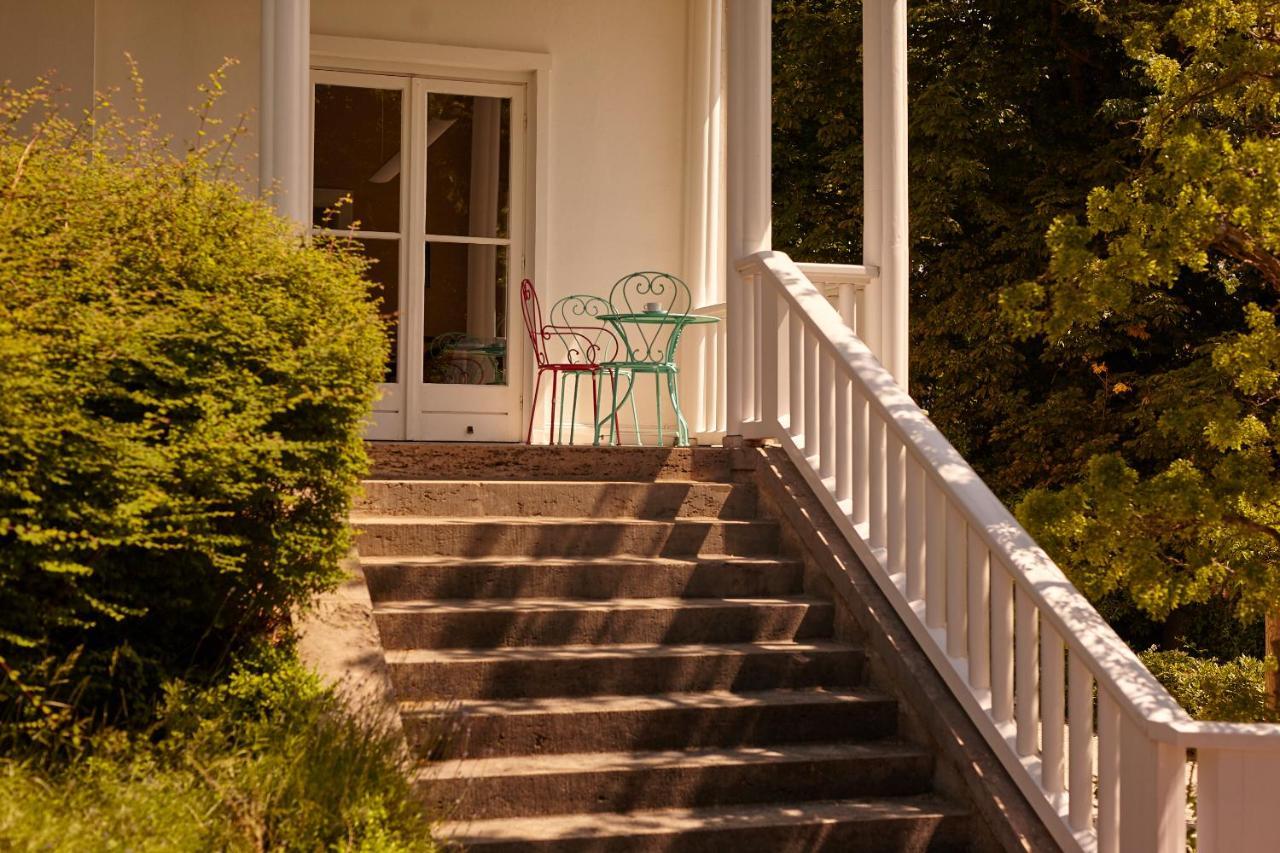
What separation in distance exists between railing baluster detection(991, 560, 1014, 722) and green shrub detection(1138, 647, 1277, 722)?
2876 mm

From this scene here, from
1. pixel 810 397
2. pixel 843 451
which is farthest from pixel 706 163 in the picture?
pixel 843 451

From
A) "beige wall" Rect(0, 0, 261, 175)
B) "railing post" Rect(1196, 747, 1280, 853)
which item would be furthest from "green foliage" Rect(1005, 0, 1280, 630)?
"beige wall" Rect(0, 0, 261, 175)

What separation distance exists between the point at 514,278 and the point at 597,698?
13.8 ft

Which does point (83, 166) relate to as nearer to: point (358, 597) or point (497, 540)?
point (358, 597)

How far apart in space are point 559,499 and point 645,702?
1.36 m

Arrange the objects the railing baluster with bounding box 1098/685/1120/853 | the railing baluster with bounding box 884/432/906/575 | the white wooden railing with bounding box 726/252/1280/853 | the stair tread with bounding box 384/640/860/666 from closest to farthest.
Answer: the white wooden railing with bounding box 726/252/1280/853
the railing baluster with bounding box 1098/685/1120/853
the stair tread with bounding box 384/640/860/666
the railing baluster with bounding box 884/432/906/575

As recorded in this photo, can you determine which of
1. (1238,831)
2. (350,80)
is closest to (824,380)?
(1238,831)

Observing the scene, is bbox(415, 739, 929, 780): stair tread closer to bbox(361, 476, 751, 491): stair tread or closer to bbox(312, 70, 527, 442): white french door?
bbox(361, 476, 751, 491): stair tread

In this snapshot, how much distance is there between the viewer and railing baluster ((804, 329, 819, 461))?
6.11 metres

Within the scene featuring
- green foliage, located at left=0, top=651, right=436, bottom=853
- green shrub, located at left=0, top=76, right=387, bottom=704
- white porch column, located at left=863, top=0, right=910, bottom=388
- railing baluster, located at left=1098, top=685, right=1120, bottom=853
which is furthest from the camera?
white porch column, located at left=863, top=0, right=910, bottom=388

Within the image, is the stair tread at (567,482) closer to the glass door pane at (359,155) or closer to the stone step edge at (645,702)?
the stone step edge at (645,702)

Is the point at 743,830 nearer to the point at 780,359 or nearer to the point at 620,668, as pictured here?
the point at 620,668

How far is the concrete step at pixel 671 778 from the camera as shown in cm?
446

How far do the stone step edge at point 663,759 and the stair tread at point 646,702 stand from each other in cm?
14
